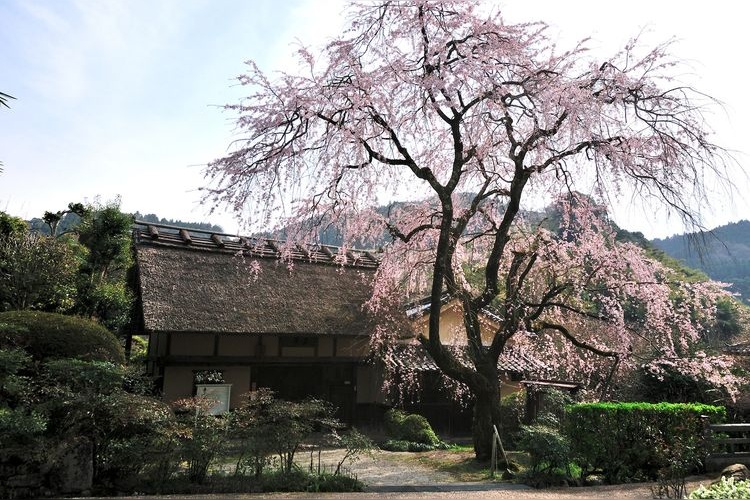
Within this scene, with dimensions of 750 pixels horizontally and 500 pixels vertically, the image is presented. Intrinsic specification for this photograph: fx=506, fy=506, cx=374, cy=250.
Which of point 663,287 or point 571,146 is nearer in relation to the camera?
point 571,146

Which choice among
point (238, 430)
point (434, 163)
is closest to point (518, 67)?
point (434, 163)

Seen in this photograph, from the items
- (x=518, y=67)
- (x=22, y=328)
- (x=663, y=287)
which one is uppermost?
(x=518, y=67)

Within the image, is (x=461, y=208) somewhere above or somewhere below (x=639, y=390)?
A: above

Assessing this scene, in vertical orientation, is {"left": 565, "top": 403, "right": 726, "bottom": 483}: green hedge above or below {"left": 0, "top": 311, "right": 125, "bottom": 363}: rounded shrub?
below

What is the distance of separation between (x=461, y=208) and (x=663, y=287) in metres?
4.37

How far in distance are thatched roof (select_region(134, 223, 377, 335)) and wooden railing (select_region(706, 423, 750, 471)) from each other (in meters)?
7.92

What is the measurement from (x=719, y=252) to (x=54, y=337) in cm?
1124

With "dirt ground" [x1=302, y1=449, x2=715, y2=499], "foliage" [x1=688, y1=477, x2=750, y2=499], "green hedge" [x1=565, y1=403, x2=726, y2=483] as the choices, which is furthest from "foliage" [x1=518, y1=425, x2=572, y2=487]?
"foliage" [x1=688, y1=477, x2=750, y2=499]

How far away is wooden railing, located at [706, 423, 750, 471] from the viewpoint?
27.9ft

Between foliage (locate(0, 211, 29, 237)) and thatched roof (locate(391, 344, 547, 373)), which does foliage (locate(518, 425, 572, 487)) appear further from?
foliage (locate(0, 211, 29, 237))

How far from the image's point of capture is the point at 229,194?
884 centimetres

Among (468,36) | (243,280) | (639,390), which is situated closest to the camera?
(468,36)

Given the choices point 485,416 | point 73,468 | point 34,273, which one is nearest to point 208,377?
point 34,273

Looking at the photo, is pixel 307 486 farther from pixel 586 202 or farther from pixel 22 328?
pixel 586 202
